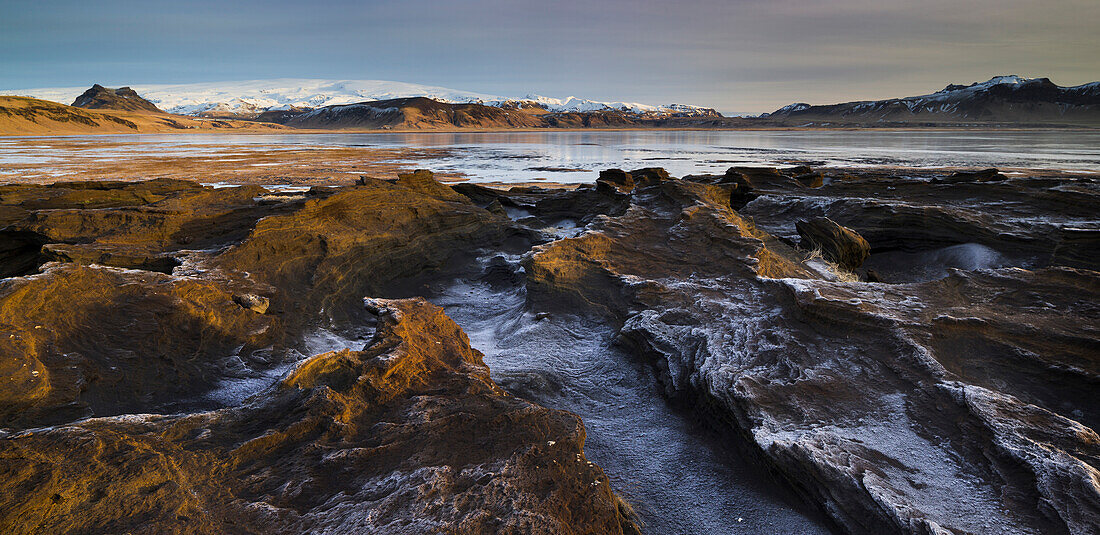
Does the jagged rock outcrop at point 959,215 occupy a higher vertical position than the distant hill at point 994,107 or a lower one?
lower

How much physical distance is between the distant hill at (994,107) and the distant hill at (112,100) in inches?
8719

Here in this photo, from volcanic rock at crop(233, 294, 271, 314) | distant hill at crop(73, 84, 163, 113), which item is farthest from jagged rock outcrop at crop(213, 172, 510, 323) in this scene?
distant hill at crop(73, 84, 163, 113)

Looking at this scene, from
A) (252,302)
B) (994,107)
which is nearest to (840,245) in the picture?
(252,302)

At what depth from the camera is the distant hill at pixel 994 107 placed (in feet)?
437

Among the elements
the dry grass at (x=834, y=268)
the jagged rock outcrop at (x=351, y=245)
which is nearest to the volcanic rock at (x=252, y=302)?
the jagged rock outcrop at (x=351, y=245)

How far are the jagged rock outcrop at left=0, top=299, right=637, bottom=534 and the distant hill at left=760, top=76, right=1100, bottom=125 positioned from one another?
6652 inches

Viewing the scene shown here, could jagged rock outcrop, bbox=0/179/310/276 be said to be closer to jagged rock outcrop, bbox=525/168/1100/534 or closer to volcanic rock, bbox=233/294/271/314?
volcanic rock, bbox=233/294/271/314

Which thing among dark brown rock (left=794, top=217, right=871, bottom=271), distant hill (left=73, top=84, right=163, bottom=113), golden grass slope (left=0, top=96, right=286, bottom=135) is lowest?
dark brown rock (left=794, top=217, right=871, bottom=271)

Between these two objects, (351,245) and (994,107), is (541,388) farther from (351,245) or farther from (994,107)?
(994,107)

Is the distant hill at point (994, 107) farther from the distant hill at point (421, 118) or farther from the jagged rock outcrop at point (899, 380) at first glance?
the jagged rock outcrop at point (899, 380)

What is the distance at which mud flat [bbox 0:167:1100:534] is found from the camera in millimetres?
2766

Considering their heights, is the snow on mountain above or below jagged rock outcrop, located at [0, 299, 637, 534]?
above

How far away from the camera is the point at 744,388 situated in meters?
4.18

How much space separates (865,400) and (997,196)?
456 inches
